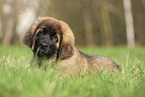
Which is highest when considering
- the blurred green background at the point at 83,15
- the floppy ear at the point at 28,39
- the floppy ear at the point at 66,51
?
the blurred green background at the point at 83,15

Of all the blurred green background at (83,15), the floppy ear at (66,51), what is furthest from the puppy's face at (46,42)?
the blurred green background at (83,15)

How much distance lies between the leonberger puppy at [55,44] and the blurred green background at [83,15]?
15140 mm

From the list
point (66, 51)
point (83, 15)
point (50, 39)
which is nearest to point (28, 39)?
point (50, 39)

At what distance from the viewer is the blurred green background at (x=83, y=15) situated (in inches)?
786

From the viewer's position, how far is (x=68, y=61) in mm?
3703

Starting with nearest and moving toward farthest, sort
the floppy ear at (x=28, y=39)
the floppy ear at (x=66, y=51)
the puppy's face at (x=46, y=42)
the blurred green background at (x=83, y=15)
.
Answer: the puppy's face at (x=46, y=42)
the floppy ear at (x=66, y=51)
the floppy ear at (x=28, y=39)
the blurred green background at (x=83, y=15)

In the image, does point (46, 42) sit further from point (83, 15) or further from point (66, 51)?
point (83, 15)

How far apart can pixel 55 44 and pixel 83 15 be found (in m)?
20.2

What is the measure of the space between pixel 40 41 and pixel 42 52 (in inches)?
7.4

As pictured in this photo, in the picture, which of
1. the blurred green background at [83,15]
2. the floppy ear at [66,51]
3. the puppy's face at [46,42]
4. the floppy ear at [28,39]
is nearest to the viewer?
the puppy's face at [46,42]

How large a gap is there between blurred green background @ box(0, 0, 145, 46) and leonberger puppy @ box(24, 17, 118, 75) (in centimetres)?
1514

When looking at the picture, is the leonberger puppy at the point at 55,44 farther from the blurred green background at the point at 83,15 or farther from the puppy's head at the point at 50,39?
the blurred green background at the point at 83,15

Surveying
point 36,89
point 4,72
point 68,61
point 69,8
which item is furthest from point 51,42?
point 69,8

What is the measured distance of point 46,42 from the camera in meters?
3.54
